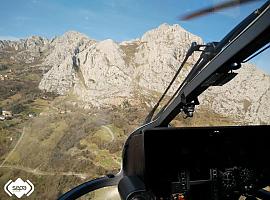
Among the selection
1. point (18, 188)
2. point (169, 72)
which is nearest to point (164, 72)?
point (169, 72)

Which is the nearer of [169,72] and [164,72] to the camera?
[169,72]

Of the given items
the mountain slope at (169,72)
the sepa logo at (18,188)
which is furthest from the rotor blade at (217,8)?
the sepa logo at (18,188)

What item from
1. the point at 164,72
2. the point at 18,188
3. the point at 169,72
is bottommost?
the point at 18,188

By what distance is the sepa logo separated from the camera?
4.36 m

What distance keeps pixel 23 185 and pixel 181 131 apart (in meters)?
3.36

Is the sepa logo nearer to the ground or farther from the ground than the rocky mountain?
nearer to the ground

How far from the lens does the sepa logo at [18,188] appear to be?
14.3 ft

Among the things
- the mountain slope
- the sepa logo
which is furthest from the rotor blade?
the sepa logo

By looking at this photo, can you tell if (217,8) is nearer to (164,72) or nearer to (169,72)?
(169,72)

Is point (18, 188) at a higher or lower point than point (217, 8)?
lower

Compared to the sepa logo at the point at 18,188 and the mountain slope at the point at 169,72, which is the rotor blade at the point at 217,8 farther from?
the sepa logo at the point at 18,188

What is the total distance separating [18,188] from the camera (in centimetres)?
495

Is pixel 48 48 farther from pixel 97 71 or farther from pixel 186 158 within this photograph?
pixel 186 158

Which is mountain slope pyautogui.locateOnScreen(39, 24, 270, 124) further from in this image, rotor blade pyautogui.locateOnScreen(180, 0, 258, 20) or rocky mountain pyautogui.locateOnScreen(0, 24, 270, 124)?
rotor blade pyautogui.locateOnScreen(180, 0, 258, 20)
